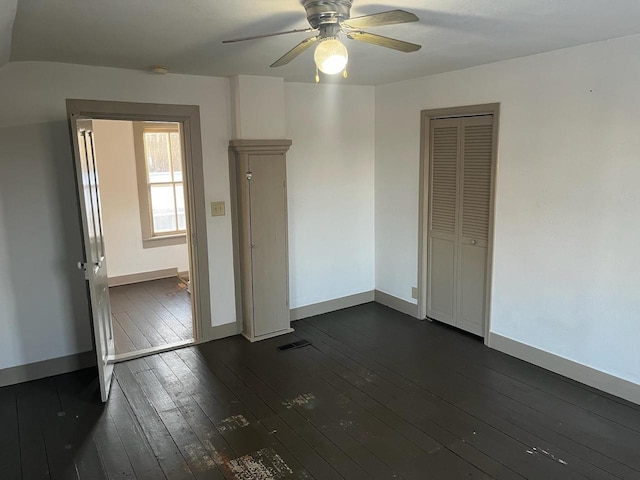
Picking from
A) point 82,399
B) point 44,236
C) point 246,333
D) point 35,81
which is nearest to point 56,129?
point 35,81

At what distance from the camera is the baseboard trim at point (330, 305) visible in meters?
4.84

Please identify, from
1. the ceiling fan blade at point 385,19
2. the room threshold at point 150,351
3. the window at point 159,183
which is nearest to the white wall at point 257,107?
the room threshold at point 150,351

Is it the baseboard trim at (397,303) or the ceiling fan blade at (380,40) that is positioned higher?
the ceiling fan blade at (380,40)

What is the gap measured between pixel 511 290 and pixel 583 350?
2.25 ft

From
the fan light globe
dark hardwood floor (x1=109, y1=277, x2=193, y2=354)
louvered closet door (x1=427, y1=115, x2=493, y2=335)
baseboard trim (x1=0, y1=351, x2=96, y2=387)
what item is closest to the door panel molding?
louvered closet door (x1=427, y1=115, x2=493, y2=335)

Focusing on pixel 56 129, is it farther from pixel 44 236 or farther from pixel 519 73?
pixel 519 73

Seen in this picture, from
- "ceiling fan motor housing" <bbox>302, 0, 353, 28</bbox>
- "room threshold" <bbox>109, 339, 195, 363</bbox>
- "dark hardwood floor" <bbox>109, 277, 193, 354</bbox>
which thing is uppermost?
"ceiling fan motor housing" <bbox>302, 0, 353, 28</bbox>

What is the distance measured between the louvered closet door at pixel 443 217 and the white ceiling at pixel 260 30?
2.43 feet

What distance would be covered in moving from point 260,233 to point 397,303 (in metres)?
1.75

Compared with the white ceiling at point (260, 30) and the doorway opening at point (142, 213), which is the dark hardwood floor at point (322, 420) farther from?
the white ceiling at point (260, 30)

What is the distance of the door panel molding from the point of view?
384 centimetres

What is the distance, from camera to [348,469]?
2.57m

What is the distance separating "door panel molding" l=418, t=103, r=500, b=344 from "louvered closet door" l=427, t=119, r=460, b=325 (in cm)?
4

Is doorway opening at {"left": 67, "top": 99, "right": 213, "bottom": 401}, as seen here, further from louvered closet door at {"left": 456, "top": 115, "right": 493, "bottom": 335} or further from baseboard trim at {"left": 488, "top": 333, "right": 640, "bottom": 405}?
baseboard trim at {"left": 488, "top": 333, "right": 640, "bottom": 405}
